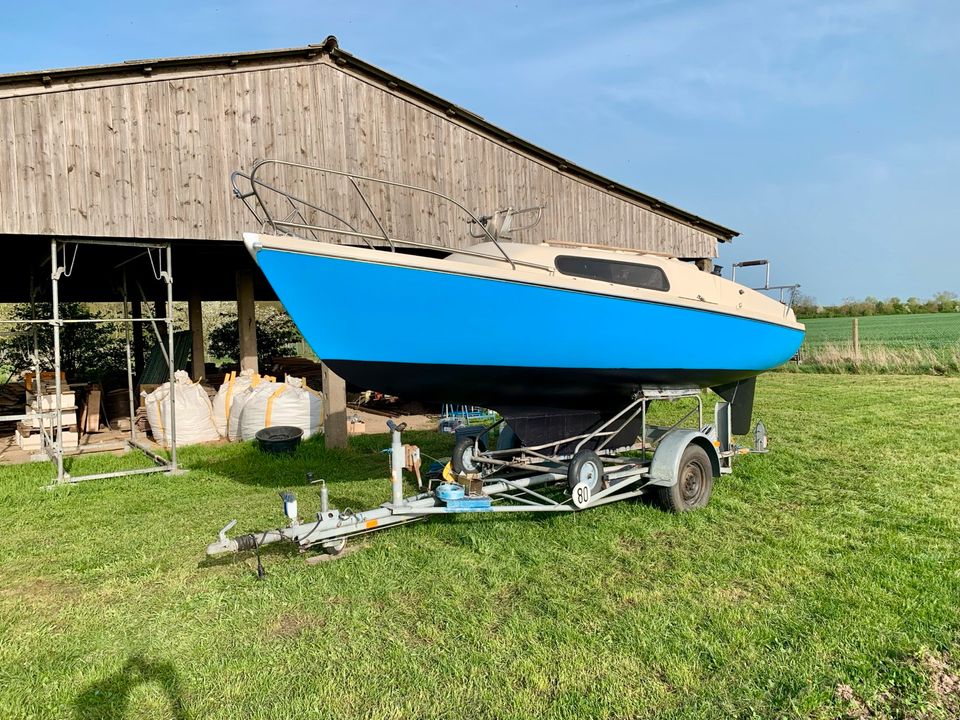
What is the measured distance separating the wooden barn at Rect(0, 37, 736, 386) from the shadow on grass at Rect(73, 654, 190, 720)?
18.9ft

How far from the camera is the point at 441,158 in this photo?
29.9 feet

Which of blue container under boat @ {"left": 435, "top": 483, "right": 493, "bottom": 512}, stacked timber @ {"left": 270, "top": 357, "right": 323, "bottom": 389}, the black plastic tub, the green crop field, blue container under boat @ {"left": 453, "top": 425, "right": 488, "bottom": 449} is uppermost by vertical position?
the green crop field

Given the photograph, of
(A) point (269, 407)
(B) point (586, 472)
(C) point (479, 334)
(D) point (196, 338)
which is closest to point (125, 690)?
(C) point (479, 334)

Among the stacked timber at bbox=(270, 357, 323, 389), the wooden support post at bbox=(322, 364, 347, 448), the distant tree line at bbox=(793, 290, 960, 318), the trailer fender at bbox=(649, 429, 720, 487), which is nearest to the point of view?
the trailer fender at bbox=(649, 429, 720, 487)

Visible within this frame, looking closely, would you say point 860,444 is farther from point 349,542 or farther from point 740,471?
point 349,542

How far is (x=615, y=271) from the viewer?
4.95 m

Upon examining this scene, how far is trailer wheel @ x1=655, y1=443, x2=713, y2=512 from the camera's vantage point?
5.04 metres

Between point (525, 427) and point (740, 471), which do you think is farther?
point (740, 471)

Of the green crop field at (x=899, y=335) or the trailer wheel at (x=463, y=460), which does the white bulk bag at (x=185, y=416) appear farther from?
the green crop field at (x=899, y=335)

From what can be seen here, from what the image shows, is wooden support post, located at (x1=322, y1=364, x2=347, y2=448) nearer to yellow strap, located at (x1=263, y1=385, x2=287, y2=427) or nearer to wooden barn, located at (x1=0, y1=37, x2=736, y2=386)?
yellow strap, located at (x1=263, y1=385, x2=287, y2=427)

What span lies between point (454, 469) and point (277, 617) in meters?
1.91

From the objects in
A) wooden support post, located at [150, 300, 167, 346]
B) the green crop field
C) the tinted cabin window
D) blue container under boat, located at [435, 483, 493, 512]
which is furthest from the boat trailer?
the green crop field

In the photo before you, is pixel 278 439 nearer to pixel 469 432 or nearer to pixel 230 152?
pixel 469 432

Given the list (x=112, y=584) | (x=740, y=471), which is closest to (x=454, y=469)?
(x=112, y=584)
